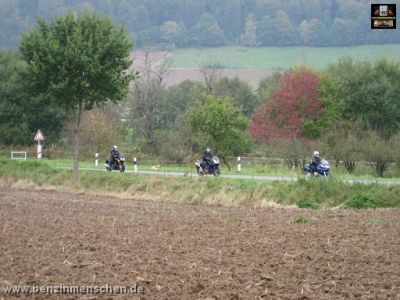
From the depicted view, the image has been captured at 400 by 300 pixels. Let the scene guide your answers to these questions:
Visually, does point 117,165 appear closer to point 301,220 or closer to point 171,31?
point 301,220

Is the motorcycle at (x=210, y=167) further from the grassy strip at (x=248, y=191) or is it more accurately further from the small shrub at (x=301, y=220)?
the small shrub at (x=301, y=220)

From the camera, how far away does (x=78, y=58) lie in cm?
Answer: 3512

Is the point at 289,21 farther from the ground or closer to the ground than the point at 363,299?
farther from the ground

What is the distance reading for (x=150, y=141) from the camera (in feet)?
203

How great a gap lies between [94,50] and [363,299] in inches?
1028

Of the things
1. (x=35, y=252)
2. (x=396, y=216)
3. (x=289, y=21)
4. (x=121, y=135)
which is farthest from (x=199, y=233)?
(x=289, y=21)

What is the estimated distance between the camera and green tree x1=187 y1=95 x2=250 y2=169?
151 feet

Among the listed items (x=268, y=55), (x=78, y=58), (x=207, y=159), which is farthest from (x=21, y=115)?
(x=268, y=55)

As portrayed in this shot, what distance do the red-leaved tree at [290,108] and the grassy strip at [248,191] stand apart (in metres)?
27.6

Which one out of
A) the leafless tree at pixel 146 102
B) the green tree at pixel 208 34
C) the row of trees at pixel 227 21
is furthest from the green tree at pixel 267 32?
the leafless tree at pixel 146 102

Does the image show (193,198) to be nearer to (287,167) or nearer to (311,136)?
(287,167)

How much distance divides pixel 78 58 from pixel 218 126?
1303cm

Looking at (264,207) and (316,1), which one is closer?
(264,207)

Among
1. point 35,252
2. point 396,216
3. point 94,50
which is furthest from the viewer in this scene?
point 94,50
